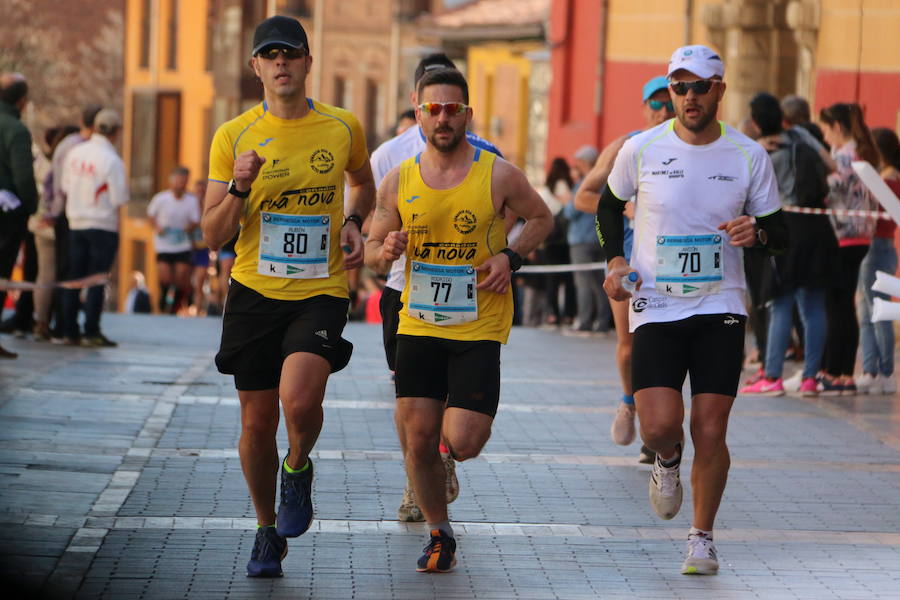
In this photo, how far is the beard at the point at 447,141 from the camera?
7.11 metres

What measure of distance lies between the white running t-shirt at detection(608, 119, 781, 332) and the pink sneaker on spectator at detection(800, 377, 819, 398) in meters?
6.21

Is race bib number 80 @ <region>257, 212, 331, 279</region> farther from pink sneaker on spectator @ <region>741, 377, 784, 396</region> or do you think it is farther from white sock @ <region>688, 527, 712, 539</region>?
pink sneaker on spectator @ <region>741, 377, 784, 396</region>

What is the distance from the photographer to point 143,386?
1305 centimetres

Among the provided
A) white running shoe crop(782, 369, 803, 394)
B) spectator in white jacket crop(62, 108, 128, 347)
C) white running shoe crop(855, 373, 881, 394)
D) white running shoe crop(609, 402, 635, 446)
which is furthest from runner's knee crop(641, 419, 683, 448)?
spectator in white jacket crop(62, 108, 128, 347)

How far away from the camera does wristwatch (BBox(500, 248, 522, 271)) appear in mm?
7129

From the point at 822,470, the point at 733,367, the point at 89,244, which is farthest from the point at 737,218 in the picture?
the point at 89,244

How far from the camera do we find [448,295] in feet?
23.4

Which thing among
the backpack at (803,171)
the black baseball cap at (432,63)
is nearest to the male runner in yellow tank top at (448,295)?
the black baseball cap at (432,63)

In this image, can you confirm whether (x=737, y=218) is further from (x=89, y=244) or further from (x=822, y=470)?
(x=89, y=244)

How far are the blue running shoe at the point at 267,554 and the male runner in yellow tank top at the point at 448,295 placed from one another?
1.78 ft

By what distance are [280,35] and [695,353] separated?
202 centimetres

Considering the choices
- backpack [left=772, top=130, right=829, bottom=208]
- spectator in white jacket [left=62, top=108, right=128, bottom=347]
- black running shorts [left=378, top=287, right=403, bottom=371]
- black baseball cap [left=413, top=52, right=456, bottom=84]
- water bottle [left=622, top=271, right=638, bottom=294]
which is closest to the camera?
water bottle [left=622, top=271, right=638, bottom=294]

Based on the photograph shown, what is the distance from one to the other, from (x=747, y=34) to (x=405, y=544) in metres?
17.0

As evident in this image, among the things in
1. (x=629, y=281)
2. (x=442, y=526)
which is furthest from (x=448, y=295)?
(x=442, y=526)
